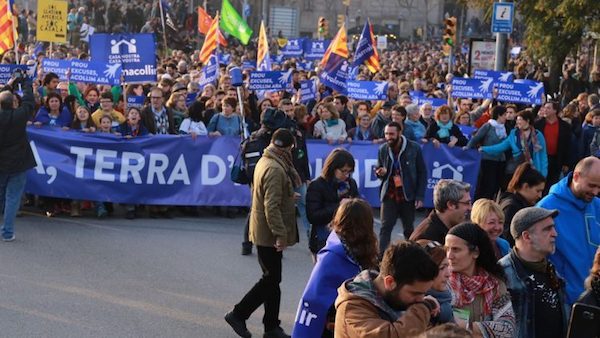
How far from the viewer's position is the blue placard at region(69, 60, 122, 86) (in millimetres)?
15891

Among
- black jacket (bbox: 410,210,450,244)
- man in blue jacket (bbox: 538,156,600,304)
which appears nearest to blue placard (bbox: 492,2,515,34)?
man in blue jacket (bbox: 538,156,600,304)

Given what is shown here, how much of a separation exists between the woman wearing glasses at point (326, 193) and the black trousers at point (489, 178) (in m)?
6.63

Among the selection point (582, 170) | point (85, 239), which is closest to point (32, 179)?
point (85, 239)

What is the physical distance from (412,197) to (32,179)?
17.2 ft

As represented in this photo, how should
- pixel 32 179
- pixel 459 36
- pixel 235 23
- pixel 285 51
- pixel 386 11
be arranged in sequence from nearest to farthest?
pixel 32 179 < pixel 235 23 < pixel 285 51 < pixel 459 36 < pixel 386 11

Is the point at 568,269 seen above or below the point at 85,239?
above

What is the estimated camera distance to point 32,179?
44.2 ft

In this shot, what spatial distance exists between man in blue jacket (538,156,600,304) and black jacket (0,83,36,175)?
22.1 feet

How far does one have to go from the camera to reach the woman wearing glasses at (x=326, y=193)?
841cm

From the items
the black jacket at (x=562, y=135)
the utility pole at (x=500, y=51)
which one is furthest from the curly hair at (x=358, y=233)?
the utility pole at (x=500, y=51)

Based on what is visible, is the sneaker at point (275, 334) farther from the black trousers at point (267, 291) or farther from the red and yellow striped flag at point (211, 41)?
the red and yellow striped flag at point (211, 41)

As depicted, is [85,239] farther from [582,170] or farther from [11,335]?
[582,170]

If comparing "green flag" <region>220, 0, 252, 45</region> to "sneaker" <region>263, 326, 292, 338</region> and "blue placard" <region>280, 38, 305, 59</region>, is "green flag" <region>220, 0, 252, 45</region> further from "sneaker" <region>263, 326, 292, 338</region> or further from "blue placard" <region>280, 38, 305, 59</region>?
"sneaker" <region>263, 326, 292, 338</region>

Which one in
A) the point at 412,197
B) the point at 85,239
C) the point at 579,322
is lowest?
the point at 85,239
